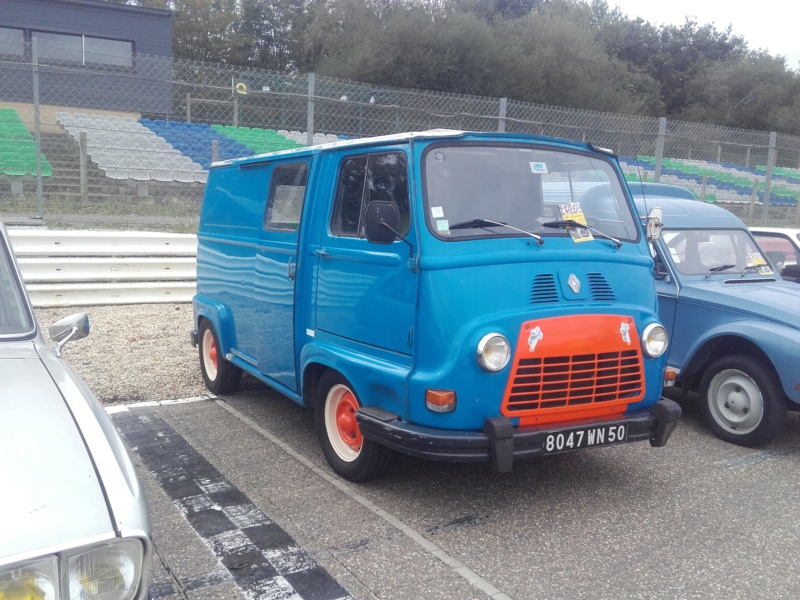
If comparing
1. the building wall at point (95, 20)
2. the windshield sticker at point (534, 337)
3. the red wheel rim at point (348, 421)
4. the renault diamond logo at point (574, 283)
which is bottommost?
the red wheel rim at point (348, 421)

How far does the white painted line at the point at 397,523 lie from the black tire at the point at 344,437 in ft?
0.31

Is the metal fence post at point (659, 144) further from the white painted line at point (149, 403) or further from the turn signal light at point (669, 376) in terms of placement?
the white painted line at point (149, 403)

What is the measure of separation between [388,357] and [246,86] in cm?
926

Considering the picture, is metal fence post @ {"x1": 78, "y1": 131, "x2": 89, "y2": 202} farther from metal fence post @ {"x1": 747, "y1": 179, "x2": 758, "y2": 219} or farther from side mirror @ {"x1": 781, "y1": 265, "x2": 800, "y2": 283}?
metal fence post @ {"x1": 747, "y1": 179, "x2": 758, "y2": 219}

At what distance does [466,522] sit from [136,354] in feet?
14.7

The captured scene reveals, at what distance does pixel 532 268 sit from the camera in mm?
4137

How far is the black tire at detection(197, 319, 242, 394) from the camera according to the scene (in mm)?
6445

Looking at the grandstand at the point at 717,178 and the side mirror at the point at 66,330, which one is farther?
the grandstand at the point at 717,178

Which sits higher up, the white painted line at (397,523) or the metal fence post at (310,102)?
the metal fence post at (310,102)

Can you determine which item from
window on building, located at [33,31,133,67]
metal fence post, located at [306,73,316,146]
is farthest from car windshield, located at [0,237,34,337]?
window on building, located at [33,31,133,67]

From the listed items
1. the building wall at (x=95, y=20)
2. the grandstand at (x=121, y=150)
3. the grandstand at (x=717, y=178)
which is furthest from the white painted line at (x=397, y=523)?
the building wall at (x=95, y=20)

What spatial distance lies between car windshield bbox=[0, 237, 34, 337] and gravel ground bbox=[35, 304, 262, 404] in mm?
2893

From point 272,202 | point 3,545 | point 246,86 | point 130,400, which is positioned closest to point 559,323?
point 272,202

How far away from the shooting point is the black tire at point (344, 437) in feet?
14.5
